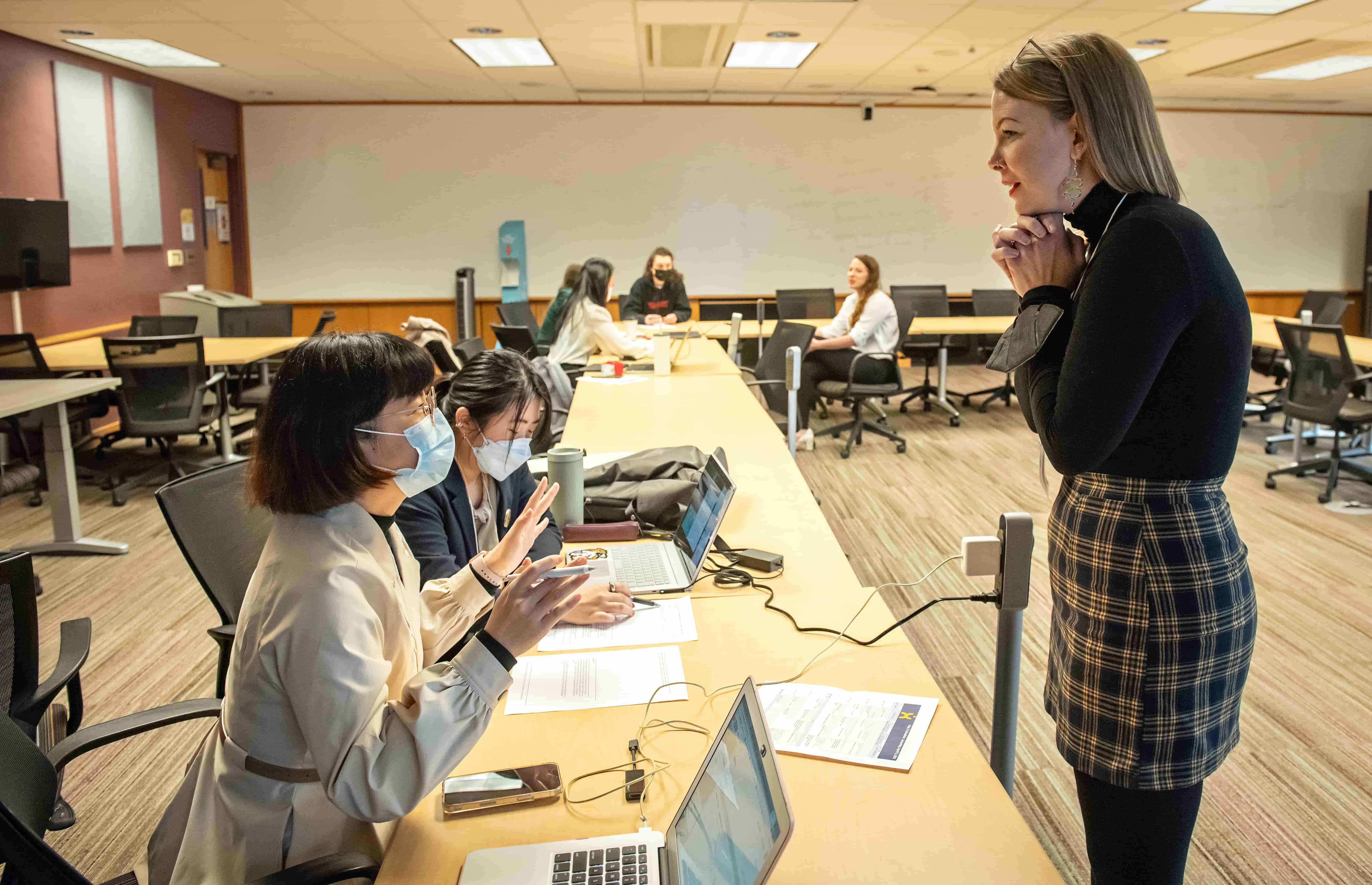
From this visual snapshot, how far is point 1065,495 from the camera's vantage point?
1.30 meters

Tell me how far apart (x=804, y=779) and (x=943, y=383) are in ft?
21.8

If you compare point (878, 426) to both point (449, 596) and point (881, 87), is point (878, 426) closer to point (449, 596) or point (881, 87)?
point (881, 87)

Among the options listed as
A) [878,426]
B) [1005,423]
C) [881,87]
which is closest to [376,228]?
[881,87]

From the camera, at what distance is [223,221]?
9438 millimetres

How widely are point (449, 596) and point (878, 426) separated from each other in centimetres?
523

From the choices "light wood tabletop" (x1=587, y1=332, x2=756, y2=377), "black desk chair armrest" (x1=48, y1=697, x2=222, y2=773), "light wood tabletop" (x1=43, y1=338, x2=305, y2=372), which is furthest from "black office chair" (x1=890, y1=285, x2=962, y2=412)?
"black desk chair armrest" (x1=48, y1=697, x2=222, y2=773)

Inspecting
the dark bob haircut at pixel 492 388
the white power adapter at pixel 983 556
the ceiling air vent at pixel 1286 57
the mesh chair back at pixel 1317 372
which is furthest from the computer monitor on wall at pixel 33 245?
the ceiling air vent at pixel 1286 57

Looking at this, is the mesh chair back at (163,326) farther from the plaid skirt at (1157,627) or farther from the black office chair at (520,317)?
the plaid skirt at (1157,627)

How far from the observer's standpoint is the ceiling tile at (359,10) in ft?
17.4

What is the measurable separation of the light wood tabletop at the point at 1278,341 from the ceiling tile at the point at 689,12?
344cm

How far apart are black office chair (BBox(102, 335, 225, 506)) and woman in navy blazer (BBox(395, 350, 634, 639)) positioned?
3503 millimetres

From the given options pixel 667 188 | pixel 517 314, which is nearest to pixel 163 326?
pixel 517 314

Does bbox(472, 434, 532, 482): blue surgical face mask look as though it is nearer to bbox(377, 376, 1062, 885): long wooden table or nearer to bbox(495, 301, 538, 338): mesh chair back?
bbox(377, 376, 1062, 885): long wooden table

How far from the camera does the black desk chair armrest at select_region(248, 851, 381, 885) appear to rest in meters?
1.12
